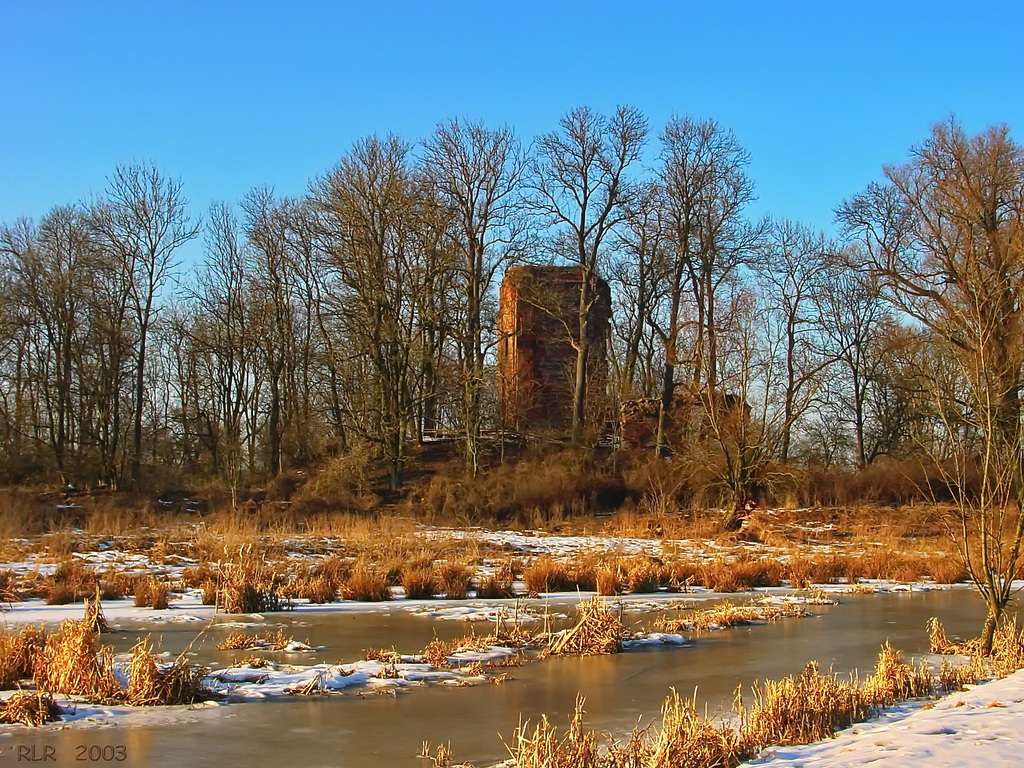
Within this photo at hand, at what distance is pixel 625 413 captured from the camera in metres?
42.3

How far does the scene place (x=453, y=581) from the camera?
17.8 m

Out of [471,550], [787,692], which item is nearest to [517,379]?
[471,550]

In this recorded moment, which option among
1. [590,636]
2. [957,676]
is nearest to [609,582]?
[590,636]

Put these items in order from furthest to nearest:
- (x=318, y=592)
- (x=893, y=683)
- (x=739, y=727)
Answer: (x=318, y=592) → (x=893, y=683) → (x=739, y=727)

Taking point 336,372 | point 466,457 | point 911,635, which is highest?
point 336,372

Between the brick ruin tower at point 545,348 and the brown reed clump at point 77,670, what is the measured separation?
33046mm

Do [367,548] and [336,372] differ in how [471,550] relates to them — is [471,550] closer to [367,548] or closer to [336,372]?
[367,548]

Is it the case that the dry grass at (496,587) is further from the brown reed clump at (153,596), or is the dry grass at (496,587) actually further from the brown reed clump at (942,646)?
the brown reed clump at (942,646)

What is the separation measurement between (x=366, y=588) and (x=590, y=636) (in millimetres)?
6130

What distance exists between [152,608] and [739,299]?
2466cm

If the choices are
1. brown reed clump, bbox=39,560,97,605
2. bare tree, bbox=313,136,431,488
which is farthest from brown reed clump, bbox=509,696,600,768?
bare tree, bbox=313,136,431,488

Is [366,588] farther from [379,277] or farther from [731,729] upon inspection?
[379,277]

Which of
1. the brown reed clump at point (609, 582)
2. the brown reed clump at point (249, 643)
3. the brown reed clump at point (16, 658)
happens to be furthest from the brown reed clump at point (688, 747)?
the brown reed clump at point (609, 582)

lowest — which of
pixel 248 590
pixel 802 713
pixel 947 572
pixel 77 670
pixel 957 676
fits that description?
pixel 947 572
